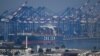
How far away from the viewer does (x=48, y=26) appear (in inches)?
176

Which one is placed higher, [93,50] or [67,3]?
[67,3]

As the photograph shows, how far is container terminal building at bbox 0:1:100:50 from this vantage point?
4438 mm

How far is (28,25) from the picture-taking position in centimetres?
444

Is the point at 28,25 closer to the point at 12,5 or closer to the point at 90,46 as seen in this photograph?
the point at 12,5

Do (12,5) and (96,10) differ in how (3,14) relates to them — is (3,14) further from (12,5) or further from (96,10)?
(96,10)

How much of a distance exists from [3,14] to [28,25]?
12.9 inches

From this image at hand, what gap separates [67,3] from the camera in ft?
14.6

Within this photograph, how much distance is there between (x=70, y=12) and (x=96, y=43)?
47 cm

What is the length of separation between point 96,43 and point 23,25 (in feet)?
2.90

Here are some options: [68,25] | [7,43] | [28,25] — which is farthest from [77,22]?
[7,43]

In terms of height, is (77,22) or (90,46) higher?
(77,22)

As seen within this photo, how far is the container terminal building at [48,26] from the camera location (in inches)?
175

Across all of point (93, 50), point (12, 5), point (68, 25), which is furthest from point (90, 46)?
point (12, 5)

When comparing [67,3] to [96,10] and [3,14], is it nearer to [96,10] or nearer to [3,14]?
[96,10]
